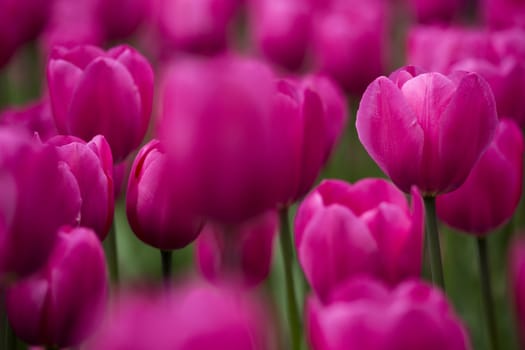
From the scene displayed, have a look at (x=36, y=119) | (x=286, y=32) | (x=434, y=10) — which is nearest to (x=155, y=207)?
(x=36, y=119)

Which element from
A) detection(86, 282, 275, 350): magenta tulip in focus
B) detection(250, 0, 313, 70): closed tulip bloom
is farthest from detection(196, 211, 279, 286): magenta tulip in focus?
detection(250, 0, 313, 70): closed tulip bloom

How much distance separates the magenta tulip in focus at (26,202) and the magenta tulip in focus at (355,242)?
16 centimetres

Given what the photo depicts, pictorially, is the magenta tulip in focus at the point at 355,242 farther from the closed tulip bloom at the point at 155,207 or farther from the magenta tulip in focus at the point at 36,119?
the magenta tulip in focus at the point at 36,119

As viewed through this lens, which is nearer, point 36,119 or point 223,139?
point 223,139

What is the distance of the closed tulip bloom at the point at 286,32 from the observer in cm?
147

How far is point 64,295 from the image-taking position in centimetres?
59

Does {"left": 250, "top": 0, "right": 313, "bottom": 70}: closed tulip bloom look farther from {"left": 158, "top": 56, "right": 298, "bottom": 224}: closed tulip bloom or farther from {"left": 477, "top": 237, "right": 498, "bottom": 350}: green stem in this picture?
{"left": 158, "top": 56, "right": 298, "bottom": 224}: closed tulip bloom

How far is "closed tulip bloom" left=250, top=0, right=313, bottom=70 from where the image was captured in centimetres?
147

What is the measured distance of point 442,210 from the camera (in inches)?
32.5

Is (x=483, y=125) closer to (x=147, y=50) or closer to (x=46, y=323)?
(x=46, y=323)

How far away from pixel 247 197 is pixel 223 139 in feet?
0.12

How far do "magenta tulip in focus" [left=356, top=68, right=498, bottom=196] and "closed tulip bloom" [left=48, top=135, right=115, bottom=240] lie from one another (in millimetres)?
189

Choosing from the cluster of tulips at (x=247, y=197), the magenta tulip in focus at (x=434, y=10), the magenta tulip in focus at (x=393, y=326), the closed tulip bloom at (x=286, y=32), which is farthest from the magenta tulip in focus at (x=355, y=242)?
the magenta tulip in focus at (x=434, y=10)

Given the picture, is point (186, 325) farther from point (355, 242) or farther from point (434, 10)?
point (434, 10)
